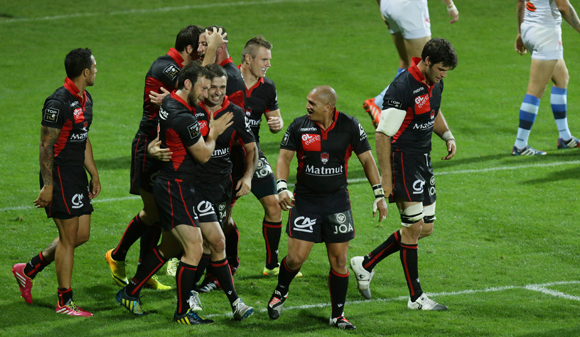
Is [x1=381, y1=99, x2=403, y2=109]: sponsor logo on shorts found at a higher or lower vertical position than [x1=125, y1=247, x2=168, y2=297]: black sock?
higher

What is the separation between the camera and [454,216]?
355 inches

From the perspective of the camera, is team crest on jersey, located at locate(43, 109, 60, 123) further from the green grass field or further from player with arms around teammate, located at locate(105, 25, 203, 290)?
the green grass field

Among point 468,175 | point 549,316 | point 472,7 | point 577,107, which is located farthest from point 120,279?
point 472,7

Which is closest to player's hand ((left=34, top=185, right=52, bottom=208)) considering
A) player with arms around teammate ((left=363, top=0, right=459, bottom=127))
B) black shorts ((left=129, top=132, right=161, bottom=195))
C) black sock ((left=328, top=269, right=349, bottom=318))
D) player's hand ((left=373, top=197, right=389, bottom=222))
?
black shorts ((left=129, top=132, right=161, bottom=195))

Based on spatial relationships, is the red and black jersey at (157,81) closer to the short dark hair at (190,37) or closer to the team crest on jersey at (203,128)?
the short dark hair at (190,37)

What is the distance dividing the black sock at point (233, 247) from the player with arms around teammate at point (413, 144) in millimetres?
1408

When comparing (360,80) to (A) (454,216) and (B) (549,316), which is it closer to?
(A) (454,216)

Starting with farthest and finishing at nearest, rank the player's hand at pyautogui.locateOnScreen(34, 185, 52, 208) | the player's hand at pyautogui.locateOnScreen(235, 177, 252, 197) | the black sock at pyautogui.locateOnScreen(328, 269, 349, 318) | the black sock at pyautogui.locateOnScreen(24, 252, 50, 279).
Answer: the black sock at pyautogui.locateOnScreen(24, 252, 50, 279), the player's hand at pyautogui.locateOnScreen(235, 177, 252, 197), the player's hand at pyautogui.locateOnScreen(34, 185, 52, 208), the black sock at pyautogui.locateOnScreen(328, 269, 349, 318)

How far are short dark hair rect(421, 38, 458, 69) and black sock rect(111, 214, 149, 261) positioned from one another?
3151 mm

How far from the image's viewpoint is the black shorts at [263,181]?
283 inches

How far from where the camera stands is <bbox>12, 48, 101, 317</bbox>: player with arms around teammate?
19.5 ft

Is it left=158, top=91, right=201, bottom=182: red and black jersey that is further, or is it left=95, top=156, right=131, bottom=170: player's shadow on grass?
left=95, top=156, right=131, bottom=170: player's shadow on grass

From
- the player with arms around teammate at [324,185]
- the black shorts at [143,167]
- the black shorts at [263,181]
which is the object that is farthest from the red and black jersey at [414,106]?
the black shorts at [143,167]

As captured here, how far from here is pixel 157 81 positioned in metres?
6.95
